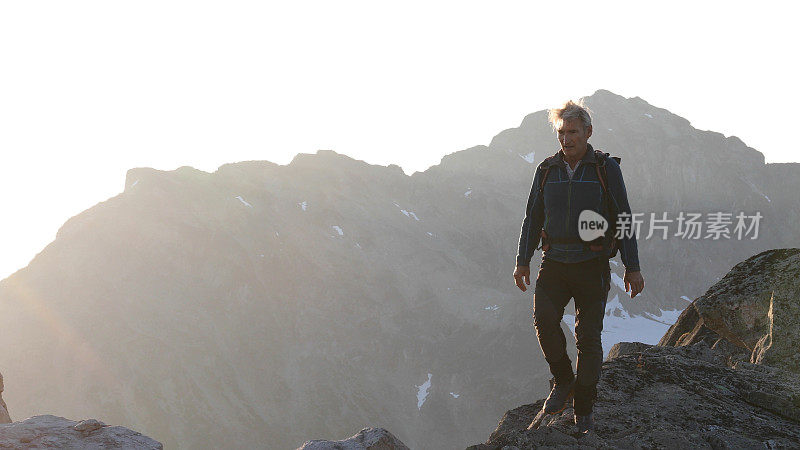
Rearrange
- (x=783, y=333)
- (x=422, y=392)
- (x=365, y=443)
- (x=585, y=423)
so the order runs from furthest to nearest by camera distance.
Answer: (x=422, y=392), (x=783, y=333), (x=365, y=443), (x=585, y=423)

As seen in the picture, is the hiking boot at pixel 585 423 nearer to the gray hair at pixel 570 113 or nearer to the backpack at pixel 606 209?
the backpack at pixel 606 209

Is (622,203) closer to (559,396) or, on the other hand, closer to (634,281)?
(634,281)

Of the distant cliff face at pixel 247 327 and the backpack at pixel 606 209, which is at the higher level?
the backpack at pixel 606 209

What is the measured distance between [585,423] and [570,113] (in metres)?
3.25

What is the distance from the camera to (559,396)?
6441 mm

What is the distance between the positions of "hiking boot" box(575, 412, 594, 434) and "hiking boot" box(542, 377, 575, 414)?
61 centimetres

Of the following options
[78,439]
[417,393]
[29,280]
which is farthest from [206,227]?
[78,439]

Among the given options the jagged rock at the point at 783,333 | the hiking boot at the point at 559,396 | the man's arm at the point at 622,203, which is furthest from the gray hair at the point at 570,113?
the jagged rock at the point at 783,333

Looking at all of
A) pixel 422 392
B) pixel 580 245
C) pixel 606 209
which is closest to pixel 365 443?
pixel 580 245

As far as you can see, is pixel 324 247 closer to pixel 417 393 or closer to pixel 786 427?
pixel 417 393

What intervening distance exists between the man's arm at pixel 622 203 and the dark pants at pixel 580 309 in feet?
0.78

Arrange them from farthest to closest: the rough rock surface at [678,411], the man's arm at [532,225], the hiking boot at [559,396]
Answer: the hiking boot at [559,396], the man's arm at [532,225], the rough rock surface at [678,411]

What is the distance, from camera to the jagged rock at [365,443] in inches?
255

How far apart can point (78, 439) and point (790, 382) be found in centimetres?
873
